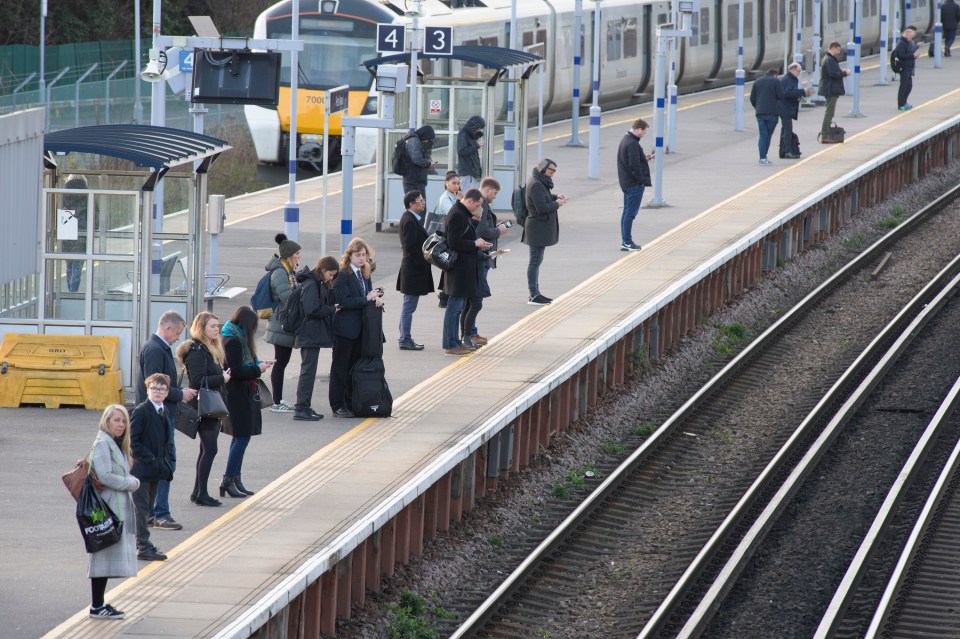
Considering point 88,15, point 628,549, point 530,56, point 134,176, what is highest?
point 88,15

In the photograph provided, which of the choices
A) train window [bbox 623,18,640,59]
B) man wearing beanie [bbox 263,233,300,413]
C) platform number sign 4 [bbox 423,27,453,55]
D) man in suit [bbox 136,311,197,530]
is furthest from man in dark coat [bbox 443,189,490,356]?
train window [bbox 623,18,640,59]

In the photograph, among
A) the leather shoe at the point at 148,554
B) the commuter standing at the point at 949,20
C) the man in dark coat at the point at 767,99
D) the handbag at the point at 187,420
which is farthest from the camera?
the commuter standing at the point at 949,20

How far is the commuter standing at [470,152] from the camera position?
23.6m

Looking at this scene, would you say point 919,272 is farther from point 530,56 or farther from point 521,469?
point 521,469

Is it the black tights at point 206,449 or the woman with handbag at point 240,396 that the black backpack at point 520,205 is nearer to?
the woman with handbag at point 240,396

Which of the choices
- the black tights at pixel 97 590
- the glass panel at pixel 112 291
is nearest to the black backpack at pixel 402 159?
the glass panel at pixel 112 291

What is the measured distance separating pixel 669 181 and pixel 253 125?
26.4 feet

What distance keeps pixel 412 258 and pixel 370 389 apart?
2.63m

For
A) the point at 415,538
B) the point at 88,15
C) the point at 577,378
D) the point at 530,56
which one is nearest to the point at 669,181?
the point at 530,56

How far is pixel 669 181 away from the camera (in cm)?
2962

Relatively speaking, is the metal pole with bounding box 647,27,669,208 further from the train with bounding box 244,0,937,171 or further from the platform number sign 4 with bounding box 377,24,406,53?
the platform number sign 4 with bounding box 377,24,406,53

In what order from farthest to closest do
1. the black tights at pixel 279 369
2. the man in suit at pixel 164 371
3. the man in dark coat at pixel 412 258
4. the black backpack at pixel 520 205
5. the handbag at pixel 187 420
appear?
1. the black backpack at pixel 520 205
2. the man in dark coat at pixel 412 258
3. the black tights at pixel 279 369
4. the handbag at pixel 187 420
5. the man in suit at pixel 164 371

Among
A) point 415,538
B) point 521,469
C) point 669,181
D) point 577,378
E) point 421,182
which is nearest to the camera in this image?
point 415,538

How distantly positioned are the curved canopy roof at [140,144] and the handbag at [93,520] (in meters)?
5.33
